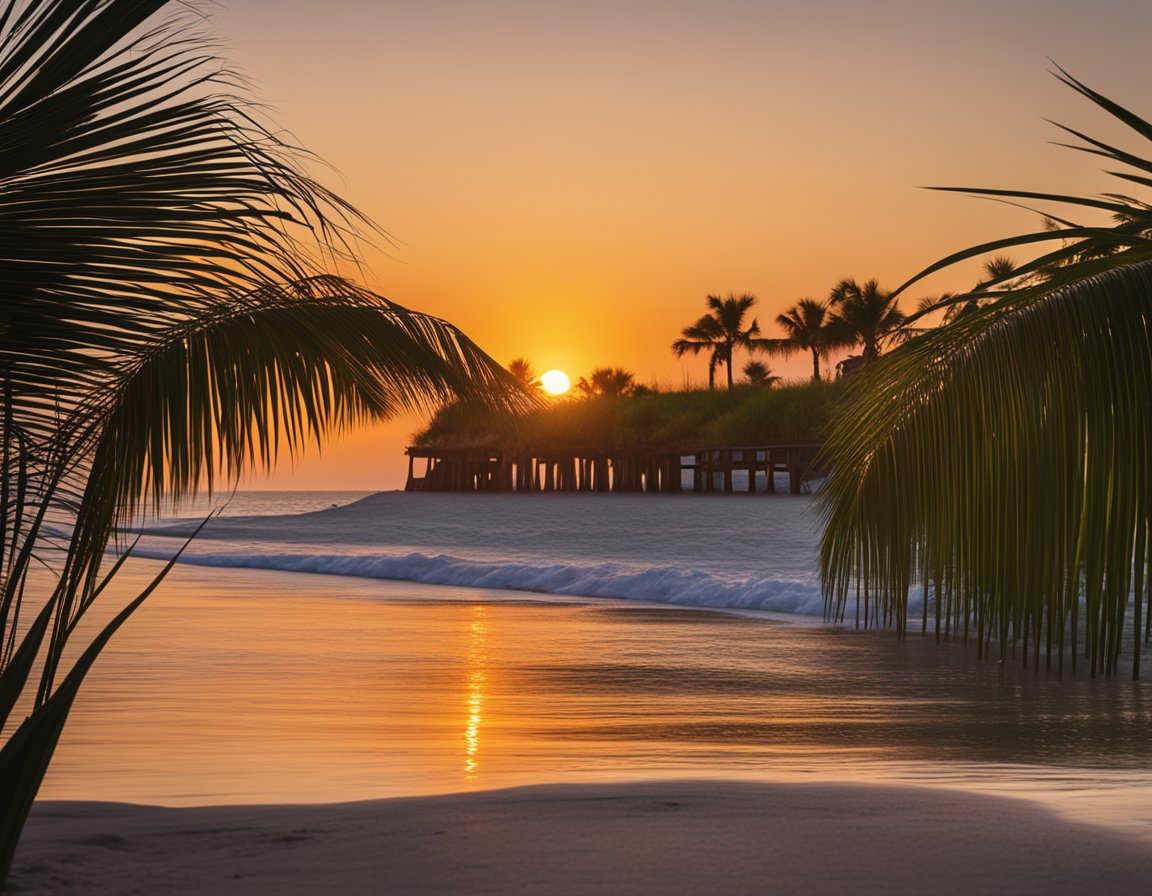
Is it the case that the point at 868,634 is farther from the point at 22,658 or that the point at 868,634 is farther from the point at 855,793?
the point at 22,658

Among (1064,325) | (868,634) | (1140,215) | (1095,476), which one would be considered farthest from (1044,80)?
(868,634)

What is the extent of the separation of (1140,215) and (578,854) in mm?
2778

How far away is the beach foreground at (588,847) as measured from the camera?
314 cm

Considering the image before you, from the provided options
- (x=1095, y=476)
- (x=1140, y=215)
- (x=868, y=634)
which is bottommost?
(x=868, y=634)

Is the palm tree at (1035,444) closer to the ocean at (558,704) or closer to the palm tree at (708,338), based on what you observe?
the ocean at (558,704)

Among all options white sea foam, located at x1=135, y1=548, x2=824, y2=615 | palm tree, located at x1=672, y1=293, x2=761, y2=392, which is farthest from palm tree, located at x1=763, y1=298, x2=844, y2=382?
white sea foam, located at x1=135, y1=548, x2=824, y2=615

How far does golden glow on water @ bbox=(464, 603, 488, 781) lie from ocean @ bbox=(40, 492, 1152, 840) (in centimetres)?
3

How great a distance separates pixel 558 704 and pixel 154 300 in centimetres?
475

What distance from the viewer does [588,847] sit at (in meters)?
3.51

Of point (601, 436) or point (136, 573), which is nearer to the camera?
point (136, 573)

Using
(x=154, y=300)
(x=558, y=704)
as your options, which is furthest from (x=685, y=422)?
(x=154, y=300)

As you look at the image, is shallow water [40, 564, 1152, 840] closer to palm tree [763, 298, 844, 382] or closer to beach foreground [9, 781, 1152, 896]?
beach foreground [9, 781, 1152, 896]

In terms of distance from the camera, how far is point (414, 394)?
11.1 ft

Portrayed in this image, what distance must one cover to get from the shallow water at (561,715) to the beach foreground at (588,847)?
51cm
